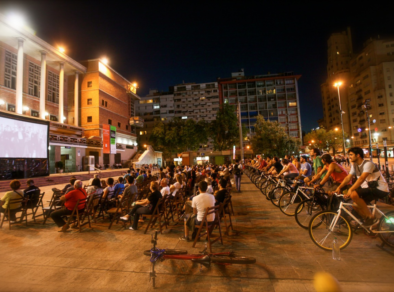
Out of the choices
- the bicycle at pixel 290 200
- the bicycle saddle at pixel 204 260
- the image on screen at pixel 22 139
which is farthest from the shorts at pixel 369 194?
the image on screen at pixel 22 139

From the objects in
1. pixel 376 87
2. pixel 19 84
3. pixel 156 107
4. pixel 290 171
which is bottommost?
pixel 290 171

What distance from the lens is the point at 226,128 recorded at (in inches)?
1614

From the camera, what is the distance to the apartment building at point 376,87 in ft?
195

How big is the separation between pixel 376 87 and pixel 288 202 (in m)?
76.4

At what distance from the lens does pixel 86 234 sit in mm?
5414

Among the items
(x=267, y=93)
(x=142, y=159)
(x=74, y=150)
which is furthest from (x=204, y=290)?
(x=267, y=93)

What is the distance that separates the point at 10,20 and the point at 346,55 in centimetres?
10060

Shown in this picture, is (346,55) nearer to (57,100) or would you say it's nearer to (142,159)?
(142,159)

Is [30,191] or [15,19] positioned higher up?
[15,19]

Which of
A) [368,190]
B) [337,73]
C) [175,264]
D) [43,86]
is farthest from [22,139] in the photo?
[337,73]

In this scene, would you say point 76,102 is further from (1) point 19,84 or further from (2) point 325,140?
(2) point 325,140

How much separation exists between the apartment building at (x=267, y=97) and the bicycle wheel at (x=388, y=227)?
2807 inches

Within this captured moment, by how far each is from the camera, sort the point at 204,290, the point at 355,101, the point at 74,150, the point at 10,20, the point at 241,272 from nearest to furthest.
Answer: the point at 204,290, the point at 241,272, the point at 10,20, the point at 74,150, the point at 355,101

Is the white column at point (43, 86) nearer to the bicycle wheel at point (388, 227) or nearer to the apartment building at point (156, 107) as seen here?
the bicycle wheel at point (388, 227)
